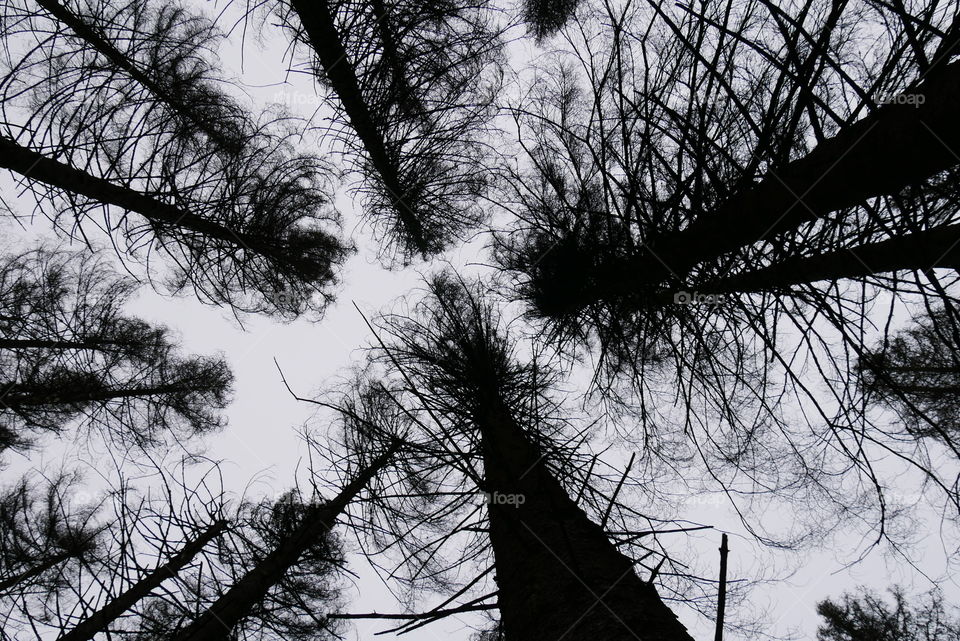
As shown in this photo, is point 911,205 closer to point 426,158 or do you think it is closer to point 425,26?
point 425,26

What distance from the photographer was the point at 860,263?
202 cm

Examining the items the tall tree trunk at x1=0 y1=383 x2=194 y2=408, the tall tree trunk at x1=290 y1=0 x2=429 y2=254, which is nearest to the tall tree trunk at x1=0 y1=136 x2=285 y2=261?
the tall tree trunk at x1=290 y1=0 x2=429 y2=254

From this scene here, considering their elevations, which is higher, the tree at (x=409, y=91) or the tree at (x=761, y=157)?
the tree at (x=409, y=91)

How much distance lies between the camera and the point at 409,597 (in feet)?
15.3

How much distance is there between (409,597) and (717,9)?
5.73 meters

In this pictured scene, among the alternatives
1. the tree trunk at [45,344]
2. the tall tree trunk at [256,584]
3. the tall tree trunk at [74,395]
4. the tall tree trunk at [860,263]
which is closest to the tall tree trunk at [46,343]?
the tree trunk at [45,344]

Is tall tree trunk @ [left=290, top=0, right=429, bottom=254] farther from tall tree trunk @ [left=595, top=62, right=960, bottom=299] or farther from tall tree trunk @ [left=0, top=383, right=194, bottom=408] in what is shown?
tall tree trunk @ [left=0, top=383, right=194, bottom=408]

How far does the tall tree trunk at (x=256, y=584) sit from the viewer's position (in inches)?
113

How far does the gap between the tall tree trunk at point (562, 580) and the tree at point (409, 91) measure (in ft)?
12.2

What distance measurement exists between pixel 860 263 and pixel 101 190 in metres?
5.35

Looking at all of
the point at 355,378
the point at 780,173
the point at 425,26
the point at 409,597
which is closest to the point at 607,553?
the point at 780,173

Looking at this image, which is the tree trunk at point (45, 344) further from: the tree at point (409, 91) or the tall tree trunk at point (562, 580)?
the tall tree trunk at point (562, 580)

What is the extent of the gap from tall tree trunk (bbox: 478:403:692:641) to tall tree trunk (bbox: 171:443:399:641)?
903 millimetres

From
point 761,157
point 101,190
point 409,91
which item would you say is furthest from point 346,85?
point 761,157
